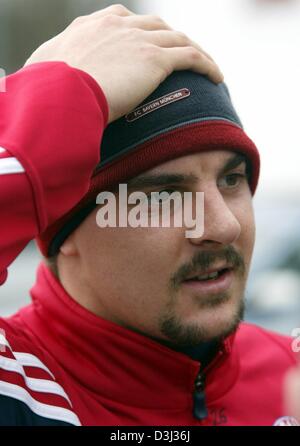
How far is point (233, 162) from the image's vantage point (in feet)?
8.32

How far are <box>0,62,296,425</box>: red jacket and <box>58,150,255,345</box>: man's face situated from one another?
9 centimetres

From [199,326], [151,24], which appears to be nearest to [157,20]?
[151,24]

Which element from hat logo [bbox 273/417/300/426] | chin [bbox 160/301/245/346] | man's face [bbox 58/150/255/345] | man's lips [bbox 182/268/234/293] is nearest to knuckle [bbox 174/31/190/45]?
man's face [bbox 58/150/255/345]

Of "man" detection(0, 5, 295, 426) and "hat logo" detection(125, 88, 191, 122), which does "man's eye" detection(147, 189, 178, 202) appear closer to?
"man" detection(0, 5, 295, 426)

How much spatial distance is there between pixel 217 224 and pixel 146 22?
0.65m

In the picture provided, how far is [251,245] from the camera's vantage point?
8.44 ft

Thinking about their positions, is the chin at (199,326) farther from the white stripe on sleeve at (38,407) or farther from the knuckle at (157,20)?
the knuckle at (157,20)

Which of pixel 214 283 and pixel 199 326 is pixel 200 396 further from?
pixel 214 283

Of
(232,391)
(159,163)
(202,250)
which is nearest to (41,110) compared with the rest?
(159,163)

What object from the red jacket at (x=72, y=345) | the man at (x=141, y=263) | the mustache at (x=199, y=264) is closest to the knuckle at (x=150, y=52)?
the man at (x=141, y=263)

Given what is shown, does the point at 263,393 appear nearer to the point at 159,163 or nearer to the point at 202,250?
the point at 202,250

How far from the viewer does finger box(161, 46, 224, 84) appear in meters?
2.35

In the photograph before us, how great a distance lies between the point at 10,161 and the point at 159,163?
0.59m

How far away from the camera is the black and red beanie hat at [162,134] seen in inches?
94.1
